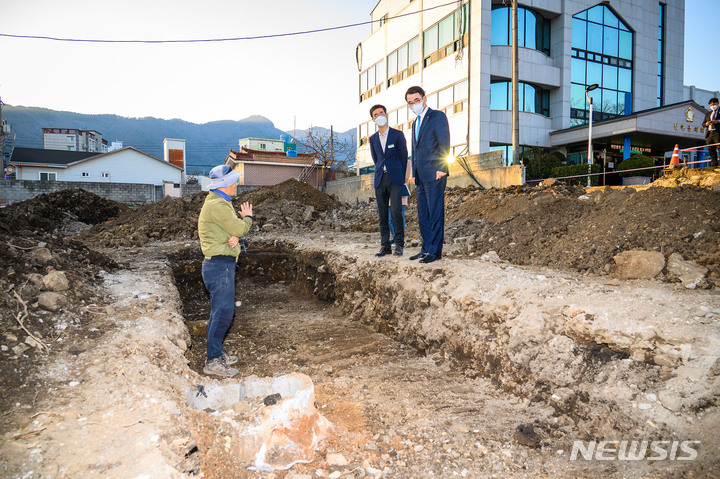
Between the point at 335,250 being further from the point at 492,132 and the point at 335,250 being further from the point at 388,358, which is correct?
the point at 492,132

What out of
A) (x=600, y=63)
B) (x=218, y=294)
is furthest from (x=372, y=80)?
(x=218, y=294)

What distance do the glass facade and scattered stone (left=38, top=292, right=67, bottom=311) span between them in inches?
882

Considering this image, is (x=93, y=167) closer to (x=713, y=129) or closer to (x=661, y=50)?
(x=713, y=129)

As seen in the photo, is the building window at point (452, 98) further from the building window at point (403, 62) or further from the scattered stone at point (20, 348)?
the scattered stone at point (20, 348)

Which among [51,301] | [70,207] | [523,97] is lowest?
[51,301]

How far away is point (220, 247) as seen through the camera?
347cm

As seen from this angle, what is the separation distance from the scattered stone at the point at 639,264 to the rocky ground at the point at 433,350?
15 mm

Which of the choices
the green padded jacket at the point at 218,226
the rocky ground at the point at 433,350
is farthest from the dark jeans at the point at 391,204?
the green padded jacket at the point at 218,226

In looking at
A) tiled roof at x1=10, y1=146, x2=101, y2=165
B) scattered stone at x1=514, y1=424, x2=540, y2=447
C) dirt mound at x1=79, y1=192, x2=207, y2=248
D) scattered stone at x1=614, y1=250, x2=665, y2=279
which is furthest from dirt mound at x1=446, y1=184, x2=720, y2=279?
tiled roof at x1=10, y1=146, x2=101, y2=165

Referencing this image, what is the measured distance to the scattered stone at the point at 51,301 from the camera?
3611 millimetres

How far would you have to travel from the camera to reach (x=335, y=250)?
7.20 metres

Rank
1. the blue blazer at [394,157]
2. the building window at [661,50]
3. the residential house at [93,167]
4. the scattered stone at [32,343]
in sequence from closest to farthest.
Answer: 1. the scattered stone at [32,343]
2. the blue blazer at [394,157]
3. the building window at [661,50]
4. the residential house at [93,167]

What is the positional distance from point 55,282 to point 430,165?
410cm

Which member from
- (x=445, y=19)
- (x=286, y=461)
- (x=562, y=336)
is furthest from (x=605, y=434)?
(x=445, y=19)
